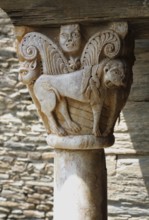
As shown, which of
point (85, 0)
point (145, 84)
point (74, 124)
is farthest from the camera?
point (145, 84)

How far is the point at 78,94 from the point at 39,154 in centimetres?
178

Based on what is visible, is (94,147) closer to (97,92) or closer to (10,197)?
(97,92)

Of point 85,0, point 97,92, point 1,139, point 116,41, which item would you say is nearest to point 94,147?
point 97,92

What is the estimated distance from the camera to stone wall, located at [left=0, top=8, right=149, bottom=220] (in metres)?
3.79

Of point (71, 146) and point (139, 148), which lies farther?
point (139, 148)

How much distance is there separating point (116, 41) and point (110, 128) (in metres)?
0.42

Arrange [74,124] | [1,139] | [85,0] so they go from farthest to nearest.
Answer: [1,139] < [74,124] < [85,0]

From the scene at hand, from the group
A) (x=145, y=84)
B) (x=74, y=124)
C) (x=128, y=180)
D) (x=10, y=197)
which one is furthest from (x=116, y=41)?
A: (x=10, y=197)

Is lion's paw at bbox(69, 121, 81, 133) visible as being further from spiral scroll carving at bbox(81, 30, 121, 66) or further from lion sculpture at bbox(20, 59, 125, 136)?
spiral scroll carving at bbox(81, 30, 121, 66)

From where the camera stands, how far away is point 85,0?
89.8 inches

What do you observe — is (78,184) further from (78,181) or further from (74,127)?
(74,127)

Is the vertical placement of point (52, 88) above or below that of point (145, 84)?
below

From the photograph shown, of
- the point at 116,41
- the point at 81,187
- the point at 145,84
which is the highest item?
the point at 145,84

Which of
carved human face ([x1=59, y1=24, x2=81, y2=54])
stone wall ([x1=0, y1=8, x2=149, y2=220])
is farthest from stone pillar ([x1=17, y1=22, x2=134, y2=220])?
stone wall ([x1=0, y1=8, x2=149, y2=220])
